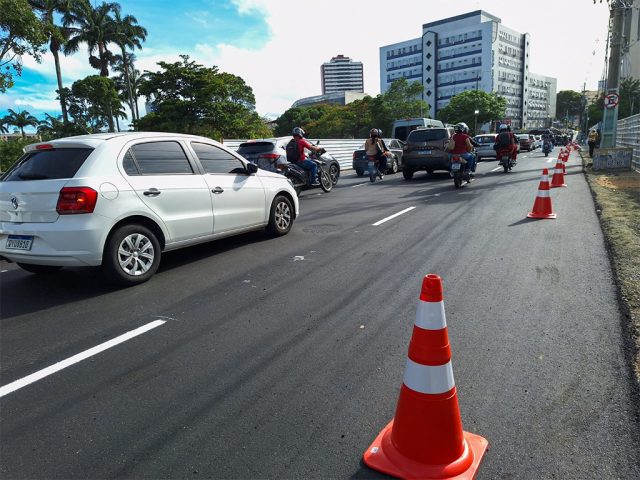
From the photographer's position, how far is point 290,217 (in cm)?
807

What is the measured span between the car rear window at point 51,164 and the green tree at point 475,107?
80.8 meters

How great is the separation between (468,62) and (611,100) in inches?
3955

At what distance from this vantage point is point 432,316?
2.21m

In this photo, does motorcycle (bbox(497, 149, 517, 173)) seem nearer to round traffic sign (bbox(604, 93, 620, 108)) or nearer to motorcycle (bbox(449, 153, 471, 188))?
round traffic sign (bbox(604, 93, 620, 108))

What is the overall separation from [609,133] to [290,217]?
17.3 metres

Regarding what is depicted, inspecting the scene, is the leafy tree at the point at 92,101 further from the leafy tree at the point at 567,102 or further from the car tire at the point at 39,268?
the leafy tree at the point at 567,102

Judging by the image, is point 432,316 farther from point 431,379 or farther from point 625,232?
point 625,232

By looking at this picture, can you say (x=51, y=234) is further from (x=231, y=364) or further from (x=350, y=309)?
(x=350, y=309)

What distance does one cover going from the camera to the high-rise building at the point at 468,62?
106062mm

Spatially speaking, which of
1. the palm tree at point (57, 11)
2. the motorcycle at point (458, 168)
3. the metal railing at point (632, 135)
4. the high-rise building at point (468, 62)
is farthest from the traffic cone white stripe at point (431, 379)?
the high-rise building at point (468, 62)

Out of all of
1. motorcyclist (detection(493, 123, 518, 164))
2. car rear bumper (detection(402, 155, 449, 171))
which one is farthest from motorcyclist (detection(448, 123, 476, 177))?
motorcyclist (detection(493, 123, 518, 164))

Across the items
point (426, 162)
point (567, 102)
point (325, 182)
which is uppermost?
point (567, 102)

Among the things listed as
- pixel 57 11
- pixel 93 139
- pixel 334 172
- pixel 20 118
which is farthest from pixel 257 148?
pixel 20 118

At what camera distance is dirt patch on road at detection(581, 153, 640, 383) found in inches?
156
